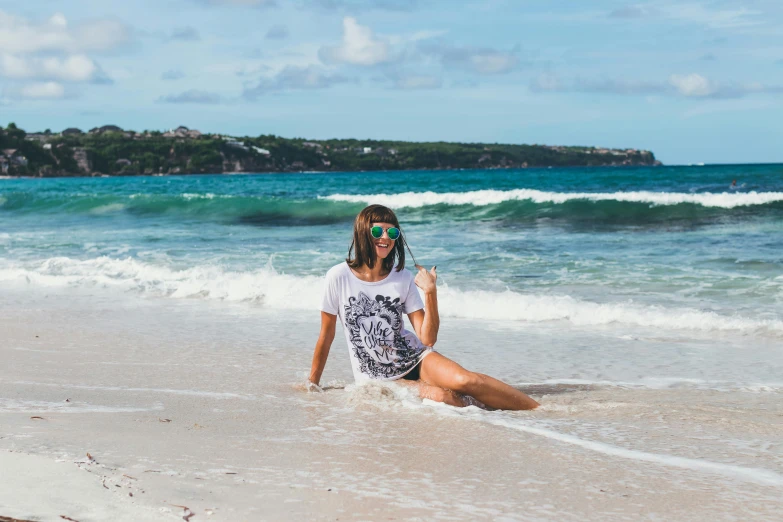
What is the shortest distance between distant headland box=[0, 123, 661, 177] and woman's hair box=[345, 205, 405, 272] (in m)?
103

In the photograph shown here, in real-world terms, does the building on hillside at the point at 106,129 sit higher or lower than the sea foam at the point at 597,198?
higher

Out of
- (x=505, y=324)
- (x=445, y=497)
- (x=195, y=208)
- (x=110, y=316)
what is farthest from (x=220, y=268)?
(x=195, y=208)

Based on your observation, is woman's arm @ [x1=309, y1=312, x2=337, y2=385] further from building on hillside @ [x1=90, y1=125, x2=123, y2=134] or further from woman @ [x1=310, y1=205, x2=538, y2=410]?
building on hillside @ [x1=90, y1=125, x2=123, y2=134]

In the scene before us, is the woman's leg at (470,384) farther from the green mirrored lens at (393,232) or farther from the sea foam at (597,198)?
the sea foam at (597,198)

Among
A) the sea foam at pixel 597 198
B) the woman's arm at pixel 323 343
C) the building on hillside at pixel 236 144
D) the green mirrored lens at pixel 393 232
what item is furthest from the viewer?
the building on hillside at pixel 236 144

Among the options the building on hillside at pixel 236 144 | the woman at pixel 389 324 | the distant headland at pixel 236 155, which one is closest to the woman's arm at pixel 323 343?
the woman at pixel 389 324

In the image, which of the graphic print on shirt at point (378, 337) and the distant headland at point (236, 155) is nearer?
the graphic print on shirt at point (378, 337)

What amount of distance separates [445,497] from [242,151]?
10601cm

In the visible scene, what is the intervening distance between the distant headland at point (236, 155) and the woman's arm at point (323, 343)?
335 feet

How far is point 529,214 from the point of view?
1015 inches

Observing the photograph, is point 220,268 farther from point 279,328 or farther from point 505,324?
point 505,324

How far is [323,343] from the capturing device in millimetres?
5148

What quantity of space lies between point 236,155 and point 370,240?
10389cm

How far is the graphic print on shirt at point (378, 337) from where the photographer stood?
4.90m
